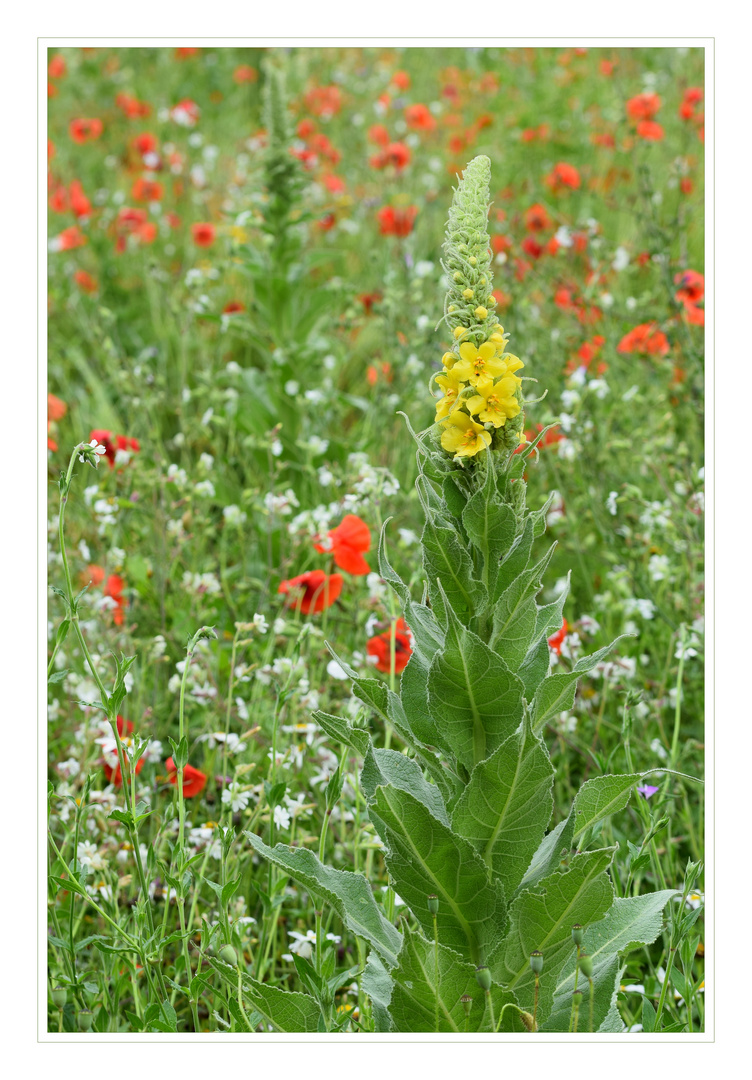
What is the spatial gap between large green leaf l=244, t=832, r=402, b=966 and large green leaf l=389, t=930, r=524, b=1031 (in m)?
0.09

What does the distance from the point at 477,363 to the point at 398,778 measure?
1.97 feet

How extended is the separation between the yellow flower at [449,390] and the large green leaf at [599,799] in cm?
57

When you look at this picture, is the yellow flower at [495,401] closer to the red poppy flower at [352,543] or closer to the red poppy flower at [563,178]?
the red poppy flower at [352,543]

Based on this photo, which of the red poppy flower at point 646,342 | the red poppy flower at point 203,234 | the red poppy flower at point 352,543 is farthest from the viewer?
the red poppy flower at point 203,234

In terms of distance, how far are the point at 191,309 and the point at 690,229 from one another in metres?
2.36

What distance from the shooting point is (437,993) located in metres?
1.26

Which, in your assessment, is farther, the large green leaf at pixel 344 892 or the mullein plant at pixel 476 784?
the large green leaf at pixel 344 892

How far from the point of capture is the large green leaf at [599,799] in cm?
137

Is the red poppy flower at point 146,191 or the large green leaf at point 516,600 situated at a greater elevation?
the red poppy flower at point 146,191

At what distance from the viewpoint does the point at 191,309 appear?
161 inches

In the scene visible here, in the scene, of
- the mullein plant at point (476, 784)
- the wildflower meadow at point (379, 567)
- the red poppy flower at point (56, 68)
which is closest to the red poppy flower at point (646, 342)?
the wildflower meadow at point (379, 567)

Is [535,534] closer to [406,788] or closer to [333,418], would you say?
[406,788]

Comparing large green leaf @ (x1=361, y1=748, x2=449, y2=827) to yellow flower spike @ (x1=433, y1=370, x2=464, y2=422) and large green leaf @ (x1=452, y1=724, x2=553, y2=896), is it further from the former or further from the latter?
yellow flower spike @ (x1=433, y1=370, x2=464, y2=422)

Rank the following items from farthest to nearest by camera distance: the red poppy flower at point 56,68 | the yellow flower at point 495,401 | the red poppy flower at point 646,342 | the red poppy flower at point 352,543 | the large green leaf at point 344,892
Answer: the red poppy flower at point 56,68 → the red poppy flower at point 646,342 → the red poppy flower at point 352,543 → the large green leaf at point 344,892 → the yellow flower at point 495,401
